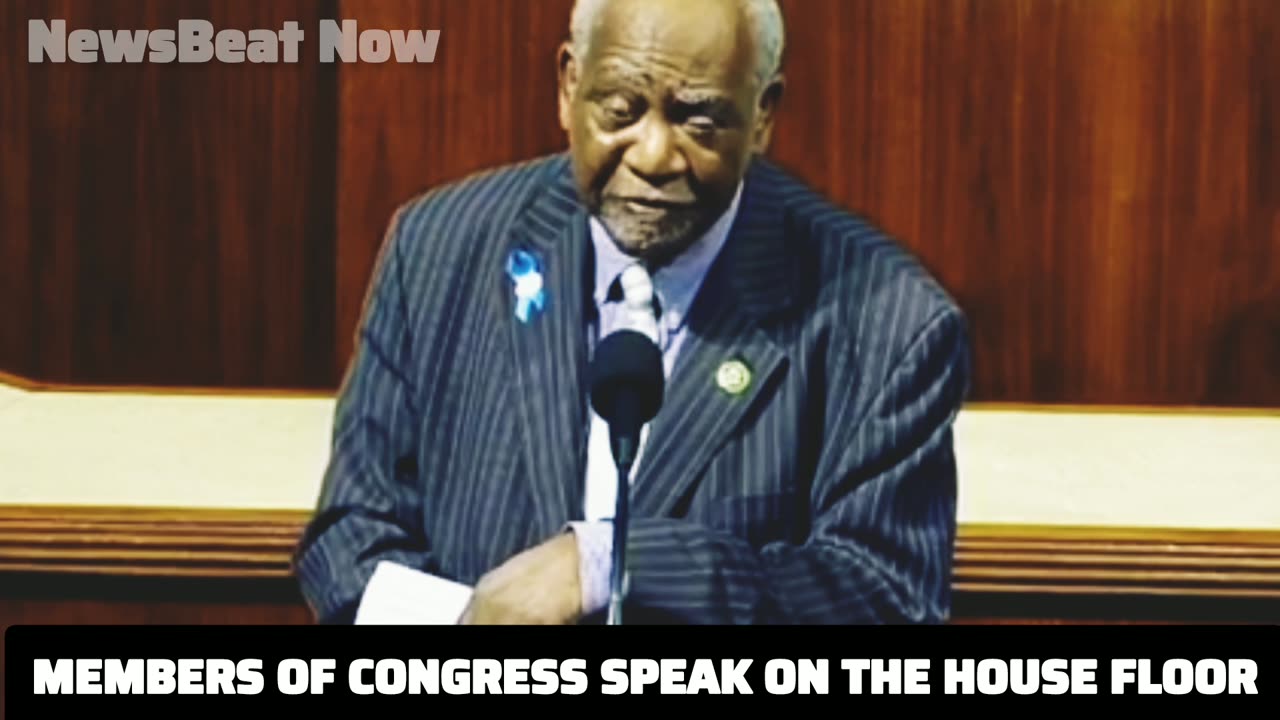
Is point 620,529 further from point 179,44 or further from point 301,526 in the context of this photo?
point 179,44

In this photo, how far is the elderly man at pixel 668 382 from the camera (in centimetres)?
116

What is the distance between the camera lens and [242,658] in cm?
122

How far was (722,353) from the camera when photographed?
1209 mm

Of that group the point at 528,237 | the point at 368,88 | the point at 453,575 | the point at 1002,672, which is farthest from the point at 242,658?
the point at 368,88

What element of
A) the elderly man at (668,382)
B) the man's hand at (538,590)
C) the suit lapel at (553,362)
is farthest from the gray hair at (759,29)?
the man's hand at (538,590)

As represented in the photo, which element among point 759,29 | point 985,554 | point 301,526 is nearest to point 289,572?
point 301,526

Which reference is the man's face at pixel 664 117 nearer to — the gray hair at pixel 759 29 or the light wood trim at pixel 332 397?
the gray hair at pixel 759 29

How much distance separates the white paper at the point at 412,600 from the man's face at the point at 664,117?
6.7 inches

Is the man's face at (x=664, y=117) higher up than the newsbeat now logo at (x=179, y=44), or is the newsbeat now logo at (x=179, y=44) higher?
the newsbeat now logo at (x=179, y=44)

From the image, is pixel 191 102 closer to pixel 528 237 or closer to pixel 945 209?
pixel 945 209

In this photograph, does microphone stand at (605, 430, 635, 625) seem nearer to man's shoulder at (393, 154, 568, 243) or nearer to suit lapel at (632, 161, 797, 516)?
suit lapel at (632, 161, 797, 516)

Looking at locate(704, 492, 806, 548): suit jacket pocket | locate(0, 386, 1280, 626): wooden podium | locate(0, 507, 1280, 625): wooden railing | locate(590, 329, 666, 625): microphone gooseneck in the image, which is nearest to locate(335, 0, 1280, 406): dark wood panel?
locate(0, 386, 1280, 626): wooden podium

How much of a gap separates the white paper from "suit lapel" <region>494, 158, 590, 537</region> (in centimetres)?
5

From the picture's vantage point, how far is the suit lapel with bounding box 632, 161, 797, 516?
1193mm
